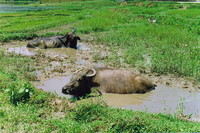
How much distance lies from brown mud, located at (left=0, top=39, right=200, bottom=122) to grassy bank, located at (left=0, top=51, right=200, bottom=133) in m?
0.57

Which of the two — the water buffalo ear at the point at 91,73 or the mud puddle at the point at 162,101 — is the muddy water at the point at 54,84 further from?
the mud puddle at the point at 162,101

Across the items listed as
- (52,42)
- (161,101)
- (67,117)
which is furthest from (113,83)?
(52,42)

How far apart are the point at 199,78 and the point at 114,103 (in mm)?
2456

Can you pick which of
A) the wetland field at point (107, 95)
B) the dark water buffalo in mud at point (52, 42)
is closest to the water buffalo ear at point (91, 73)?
the wetland field at point (107, 95)

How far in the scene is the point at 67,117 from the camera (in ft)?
13.4

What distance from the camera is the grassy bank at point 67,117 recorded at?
3.64m

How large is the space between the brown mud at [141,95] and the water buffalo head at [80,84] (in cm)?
29

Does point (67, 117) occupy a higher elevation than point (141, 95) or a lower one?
higher

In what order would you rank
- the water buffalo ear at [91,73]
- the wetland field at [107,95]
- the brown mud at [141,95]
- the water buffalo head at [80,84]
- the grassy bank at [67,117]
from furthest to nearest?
the water buffalo ear at [91,73] → the water buffalo head at [80,84] → the brown mud at [141,95] → the wetland field at [107,95] → the grassy bank at [67,117]

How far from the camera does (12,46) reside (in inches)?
426

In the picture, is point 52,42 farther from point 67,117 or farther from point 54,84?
point 67,117

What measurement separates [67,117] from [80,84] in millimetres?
1349

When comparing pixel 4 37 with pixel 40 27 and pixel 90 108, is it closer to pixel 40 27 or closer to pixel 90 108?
pixel 40 27

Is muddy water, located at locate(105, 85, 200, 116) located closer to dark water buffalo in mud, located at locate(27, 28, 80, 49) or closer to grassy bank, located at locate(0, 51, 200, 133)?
grassy bank, located at locate(0, 51, 200, 133)
